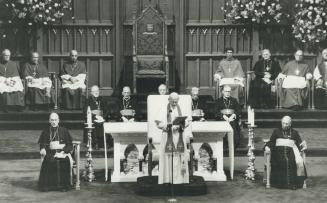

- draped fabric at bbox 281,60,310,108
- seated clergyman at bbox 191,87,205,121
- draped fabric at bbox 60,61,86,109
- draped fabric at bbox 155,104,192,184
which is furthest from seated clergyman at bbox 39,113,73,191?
draped fabric at bbox 281,60,310,108

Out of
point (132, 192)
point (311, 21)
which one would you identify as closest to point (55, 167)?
point (132, 192)

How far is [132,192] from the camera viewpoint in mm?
10906

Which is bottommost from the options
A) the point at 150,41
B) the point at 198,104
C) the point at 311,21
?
the point at 198,104

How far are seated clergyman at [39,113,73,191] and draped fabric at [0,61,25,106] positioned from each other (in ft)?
15.1

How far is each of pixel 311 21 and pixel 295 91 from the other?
1653mm

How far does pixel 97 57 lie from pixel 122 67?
24.9 inches

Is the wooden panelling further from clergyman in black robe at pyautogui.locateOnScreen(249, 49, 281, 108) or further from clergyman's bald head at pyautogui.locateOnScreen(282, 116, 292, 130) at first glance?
clergyman's bald head at pyautogui.locateOnScreen(282, 116, 292, 130)

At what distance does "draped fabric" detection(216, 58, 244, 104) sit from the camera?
16.1 m

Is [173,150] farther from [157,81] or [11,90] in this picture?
[11,90]

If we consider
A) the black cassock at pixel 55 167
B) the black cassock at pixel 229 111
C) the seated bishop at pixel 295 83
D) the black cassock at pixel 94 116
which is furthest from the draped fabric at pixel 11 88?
the seated bishop at pixel 295 83

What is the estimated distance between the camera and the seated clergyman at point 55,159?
1094cm

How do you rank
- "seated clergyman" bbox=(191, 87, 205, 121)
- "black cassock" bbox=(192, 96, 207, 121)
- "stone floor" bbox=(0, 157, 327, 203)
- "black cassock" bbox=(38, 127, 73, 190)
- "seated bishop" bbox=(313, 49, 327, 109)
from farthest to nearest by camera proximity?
1. "seated bishop" bbox=(313, 49, 327, 109)
2. "black cassock" bbox=(192, 96, 207, 121)
3. "seated clergyman" bbox=(191, 87, 205, 121)
4. "black cassock" bbox=(38, 127, 73, 190)
5. "stone floor" bbox=(0, 157, 327, 203)

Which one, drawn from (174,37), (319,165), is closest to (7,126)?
(174,37)

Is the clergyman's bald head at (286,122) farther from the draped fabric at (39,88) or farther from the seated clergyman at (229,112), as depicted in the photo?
the draped fabric at (39,88)
